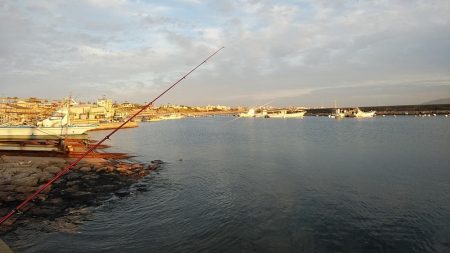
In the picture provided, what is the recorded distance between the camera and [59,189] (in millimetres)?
20828

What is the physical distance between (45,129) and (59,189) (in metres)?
27.2

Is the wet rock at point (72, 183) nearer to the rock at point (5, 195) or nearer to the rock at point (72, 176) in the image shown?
the rock at point (72, 176)

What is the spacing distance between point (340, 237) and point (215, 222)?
5.76 meters

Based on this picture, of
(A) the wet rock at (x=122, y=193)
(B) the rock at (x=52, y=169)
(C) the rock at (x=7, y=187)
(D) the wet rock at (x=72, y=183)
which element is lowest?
(A) the wet rock at (x=122, y=193)

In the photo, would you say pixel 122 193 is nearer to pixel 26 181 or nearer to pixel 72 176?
pixel 72 176

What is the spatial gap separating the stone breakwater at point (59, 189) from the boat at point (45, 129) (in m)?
16.1

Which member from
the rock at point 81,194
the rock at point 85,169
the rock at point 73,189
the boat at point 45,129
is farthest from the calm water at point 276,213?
the boat at point 45,129

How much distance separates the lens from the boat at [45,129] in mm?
43312

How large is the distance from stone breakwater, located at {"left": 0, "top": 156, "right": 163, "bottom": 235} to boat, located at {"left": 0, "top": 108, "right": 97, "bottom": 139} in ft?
52.9

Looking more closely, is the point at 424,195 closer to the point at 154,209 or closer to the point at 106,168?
the point at 154,209

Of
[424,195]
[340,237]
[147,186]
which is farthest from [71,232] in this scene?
[424,195]

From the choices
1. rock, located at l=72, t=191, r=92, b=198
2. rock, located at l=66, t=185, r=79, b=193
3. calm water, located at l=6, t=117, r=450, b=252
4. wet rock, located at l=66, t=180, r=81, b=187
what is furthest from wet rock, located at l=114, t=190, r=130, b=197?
wet rock, located at l=66, t=180, r=81, b=187

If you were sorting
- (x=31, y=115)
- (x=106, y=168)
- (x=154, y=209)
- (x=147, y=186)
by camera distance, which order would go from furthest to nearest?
1. (x=31, y=115)
2. (x=106, y=168)
3. (x=147, y=186)
4. (x=154, y=209)

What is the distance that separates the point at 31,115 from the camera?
70.2 m
